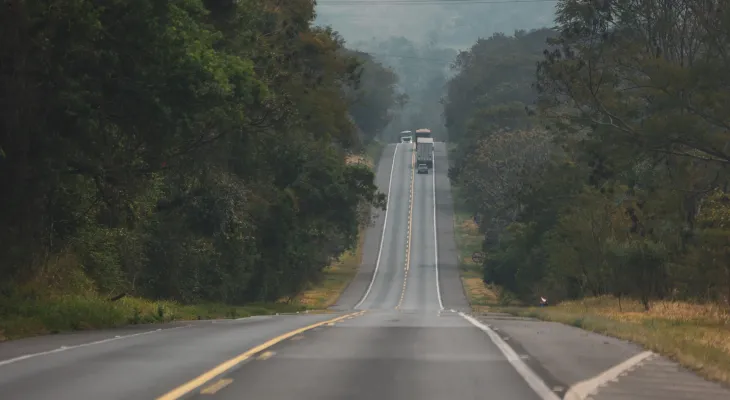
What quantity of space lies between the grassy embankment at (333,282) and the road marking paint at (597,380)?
179 feet

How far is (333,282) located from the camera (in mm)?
99938

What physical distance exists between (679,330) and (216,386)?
1576 centimetres

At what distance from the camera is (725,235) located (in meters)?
35.6

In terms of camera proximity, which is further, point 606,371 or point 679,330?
point 679,330


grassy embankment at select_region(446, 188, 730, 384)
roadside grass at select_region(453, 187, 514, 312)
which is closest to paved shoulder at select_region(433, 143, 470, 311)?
roadside grass at select_region(453, 187, 514, 312)

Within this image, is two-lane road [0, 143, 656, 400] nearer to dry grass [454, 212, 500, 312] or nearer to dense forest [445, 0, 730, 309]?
dense forest [445, 0, 730, 309]

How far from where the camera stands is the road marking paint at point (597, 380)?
39.5 feet

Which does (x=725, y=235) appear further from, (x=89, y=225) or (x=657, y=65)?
(x=89, y=225)

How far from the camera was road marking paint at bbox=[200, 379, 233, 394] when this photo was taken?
11891 mm

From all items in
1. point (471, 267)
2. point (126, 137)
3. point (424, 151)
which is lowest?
point (471, 267)

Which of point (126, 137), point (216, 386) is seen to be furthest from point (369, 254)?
point (216, 386)

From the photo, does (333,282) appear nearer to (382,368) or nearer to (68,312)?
(68,312)

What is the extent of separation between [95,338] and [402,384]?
823cm

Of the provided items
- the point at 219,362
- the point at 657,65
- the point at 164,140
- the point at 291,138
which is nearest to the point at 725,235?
the point at 657,65
